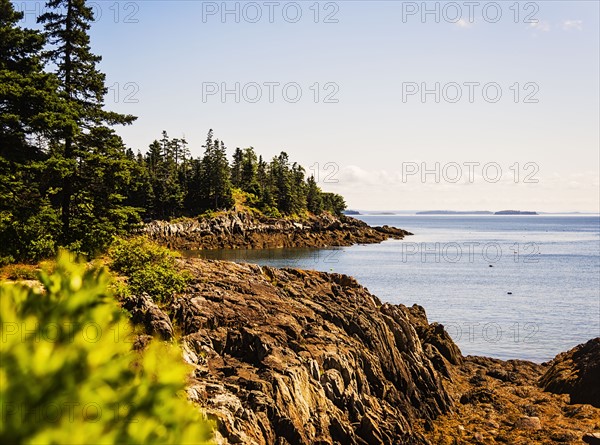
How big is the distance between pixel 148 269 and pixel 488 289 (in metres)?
49.8

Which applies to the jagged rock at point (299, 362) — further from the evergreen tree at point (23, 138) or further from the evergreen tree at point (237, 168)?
the evergreen tree at point (237, 168)

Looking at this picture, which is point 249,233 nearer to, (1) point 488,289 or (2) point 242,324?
(1) point 488,289

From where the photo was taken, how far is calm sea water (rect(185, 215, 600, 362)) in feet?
128

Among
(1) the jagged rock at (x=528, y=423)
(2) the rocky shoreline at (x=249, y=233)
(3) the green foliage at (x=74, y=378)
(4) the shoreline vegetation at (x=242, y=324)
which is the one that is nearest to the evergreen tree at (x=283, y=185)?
(2) the rocky shoreline at (x=249, y=233)

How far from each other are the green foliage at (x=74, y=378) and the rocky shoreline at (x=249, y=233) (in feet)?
264

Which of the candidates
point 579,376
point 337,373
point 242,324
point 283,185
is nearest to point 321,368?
point 337,373

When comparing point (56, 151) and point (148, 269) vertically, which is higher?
point (56, 151)

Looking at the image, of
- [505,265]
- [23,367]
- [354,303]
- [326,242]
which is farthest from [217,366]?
[326,242]

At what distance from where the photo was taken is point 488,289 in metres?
59.8

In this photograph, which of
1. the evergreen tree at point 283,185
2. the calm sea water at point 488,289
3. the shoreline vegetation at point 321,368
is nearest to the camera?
the shoreline vegetation at point 321,368

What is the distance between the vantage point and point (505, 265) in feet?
284

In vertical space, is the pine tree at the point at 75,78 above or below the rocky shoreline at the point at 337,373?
above

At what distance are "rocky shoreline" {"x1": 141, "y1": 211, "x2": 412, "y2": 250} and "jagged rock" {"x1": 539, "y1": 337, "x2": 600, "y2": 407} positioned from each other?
2643 inches

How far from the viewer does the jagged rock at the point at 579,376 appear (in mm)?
25375
